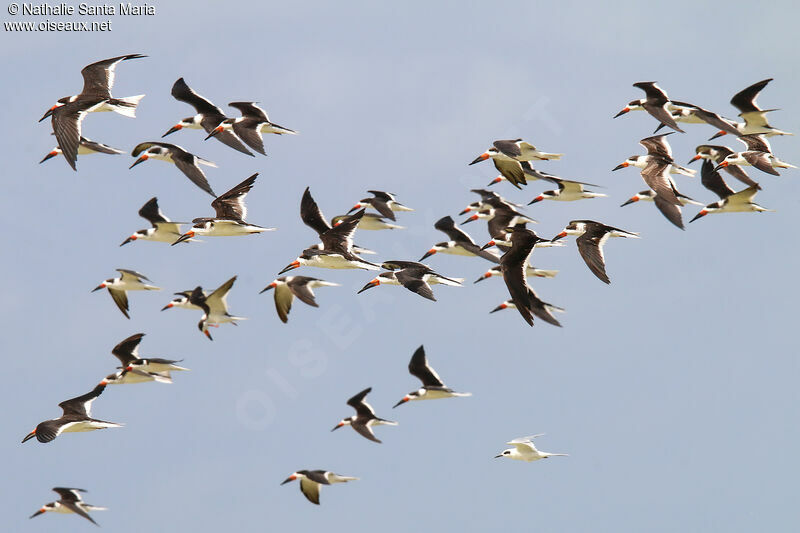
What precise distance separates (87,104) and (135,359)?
5.04m

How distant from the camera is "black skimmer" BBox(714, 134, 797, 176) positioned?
27547mm

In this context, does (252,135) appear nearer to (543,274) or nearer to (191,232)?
(191,232)

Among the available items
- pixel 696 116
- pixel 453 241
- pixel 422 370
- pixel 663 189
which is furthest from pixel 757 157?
pixel 422 370

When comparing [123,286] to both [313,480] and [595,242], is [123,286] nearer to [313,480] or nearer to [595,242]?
[313,480]

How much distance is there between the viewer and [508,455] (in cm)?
2800

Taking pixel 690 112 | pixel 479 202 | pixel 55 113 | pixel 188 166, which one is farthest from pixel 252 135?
pixel 690 112

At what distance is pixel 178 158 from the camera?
89.0 ft

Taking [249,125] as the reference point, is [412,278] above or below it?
below

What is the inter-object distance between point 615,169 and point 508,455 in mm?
6350

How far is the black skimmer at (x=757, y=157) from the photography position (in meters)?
27.5

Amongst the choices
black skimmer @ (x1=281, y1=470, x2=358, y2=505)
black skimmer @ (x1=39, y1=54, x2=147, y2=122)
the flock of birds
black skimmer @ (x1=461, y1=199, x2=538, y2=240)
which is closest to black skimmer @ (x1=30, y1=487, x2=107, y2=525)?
the flock of birds

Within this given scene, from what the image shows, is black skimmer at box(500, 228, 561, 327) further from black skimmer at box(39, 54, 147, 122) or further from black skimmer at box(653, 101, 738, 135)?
black skimmer at box(39, 54, 147, 122)

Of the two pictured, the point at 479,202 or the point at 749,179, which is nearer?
the point at 749,179

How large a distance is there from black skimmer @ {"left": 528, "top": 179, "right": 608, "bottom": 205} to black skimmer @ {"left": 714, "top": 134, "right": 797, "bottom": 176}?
275 centimetres
